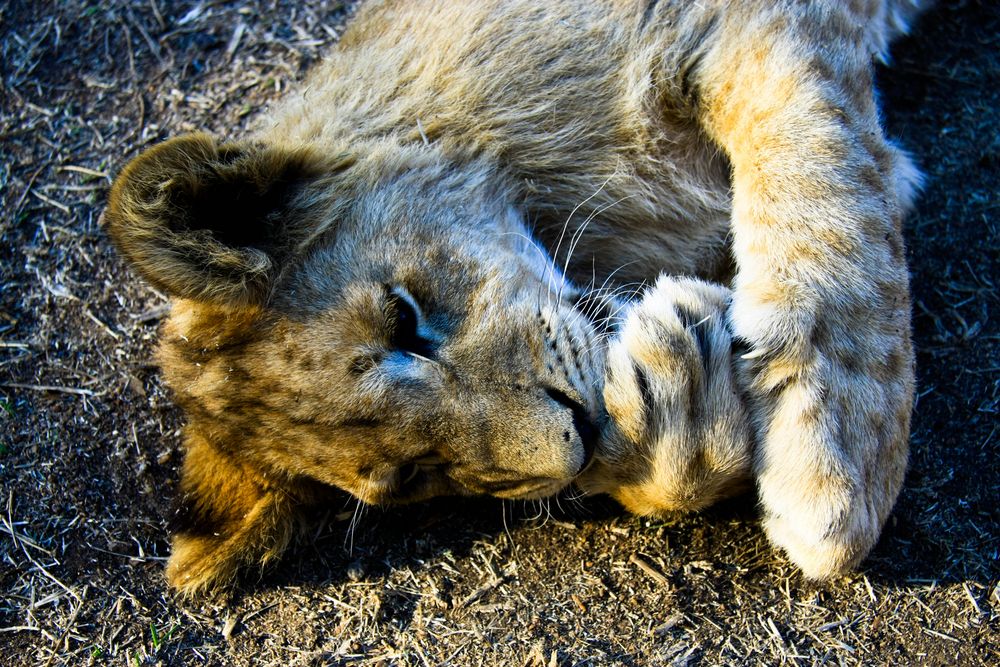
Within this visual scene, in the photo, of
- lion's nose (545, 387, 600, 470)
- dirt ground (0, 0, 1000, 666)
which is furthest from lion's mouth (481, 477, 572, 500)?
dirt ground (0, 0, 1000, 666)

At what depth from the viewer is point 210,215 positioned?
2.67 meters

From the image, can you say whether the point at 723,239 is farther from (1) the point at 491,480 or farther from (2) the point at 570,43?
(1) the point at 491,480

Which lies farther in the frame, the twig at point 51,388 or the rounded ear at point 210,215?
the twig at point 51,388

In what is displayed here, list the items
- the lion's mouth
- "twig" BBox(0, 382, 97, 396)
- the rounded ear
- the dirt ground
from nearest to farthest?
the rounded ear, the lion's mouth, the dirt ground, "twig" BBox(0, 382, 97, 396)

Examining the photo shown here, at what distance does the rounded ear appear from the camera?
2480 millimetres

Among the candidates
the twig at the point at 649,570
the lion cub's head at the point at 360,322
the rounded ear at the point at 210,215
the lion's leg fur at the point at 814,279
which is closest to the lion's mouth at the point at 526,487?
the lion cub's head at the point at 360,322

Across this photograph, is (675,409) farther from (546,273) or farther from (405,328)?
(405,328)

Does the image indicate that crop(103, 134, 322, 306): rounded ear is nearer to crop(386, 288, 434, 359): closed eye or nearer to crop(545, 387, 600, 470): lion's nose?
crop(386, 288, 434, 359): closed eye

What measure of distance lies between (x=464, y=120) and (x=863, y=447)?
1593mm

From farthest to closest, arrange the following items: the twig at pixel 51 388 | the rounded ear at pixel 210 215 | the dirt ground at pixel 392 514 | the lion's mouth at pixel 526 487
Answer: the twig at pixel 51 388, the dirt ground at pixel 392 514, the lion's mouth at pixel 526 487, the rounded ear at pixel 210 215

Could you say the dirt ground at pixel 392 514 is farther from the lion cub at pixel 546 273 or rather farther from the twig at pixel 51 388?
the lion cub at pixel 546 273

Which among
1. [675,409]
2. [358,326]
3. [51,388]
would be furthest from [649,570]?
[51,388]

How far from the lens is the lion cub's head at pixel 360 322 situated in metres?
2.56

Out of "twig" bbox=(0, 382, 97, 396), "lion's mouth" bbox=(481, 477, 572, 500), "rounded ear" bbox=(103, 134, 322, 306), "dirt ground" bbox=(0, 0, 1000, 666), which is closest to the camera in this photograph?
"rounded ear" bbox=(103, 134, 322, 306)
